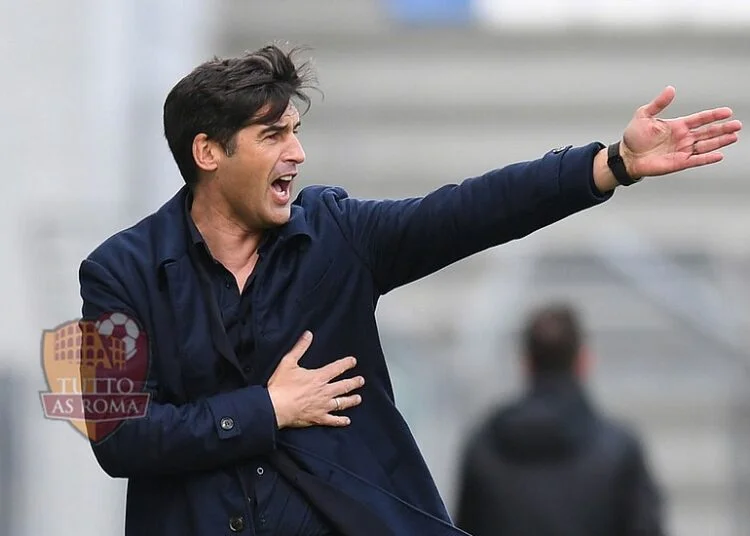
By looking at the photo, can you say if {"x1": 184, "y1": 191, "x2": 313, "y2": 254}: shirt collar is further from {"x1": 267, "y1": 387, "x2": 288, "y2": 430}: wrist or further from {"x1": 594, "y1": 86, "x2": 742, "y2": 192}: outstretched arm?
{"x1": 594, "y1": 86, "x2": 742, "y2": 192}: outstretched arm

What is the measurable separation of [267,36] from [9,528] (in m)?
3.58

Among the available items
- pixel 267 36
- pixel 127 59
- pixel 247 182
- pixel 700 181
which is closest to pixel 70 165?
pixel 127 59

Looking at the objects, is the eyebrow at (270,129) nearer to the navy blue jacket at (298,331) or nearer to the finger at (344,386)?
the navy blue jacket at (298,331)

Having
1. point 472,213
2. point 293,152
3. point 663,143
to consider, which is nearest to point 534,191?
point 472,213

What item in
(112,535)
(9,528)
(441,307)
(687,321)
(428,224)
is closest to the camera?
(428,224)

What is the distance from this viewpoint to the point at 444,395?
7.93 meters

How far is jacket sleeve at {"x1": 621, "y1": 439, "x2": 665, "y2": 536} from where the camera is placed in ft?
18.8

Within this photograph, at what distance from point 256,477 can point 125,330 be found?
15.9 inches

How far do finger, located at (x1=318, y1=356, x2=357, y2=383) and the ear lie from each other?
0.48 metres

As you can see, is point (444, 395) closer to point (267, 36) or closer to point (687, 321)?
point (687, 321)

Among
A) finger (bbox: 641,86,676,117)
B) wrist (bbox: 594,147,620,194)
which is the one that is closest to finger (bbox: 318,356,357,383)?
wrist (bbox: 594,147,620,194)

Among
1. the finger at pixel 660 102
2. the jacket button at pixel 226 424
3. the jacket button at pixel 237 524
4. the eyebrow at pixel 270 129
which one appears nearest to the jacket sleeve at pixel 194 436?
the jacket button at pixel 226 424

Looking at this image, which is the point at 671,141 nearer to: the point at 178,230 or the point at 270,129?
the point at 270,129

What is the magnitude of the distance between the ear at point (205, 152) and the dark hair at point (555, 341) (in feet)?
7.88
